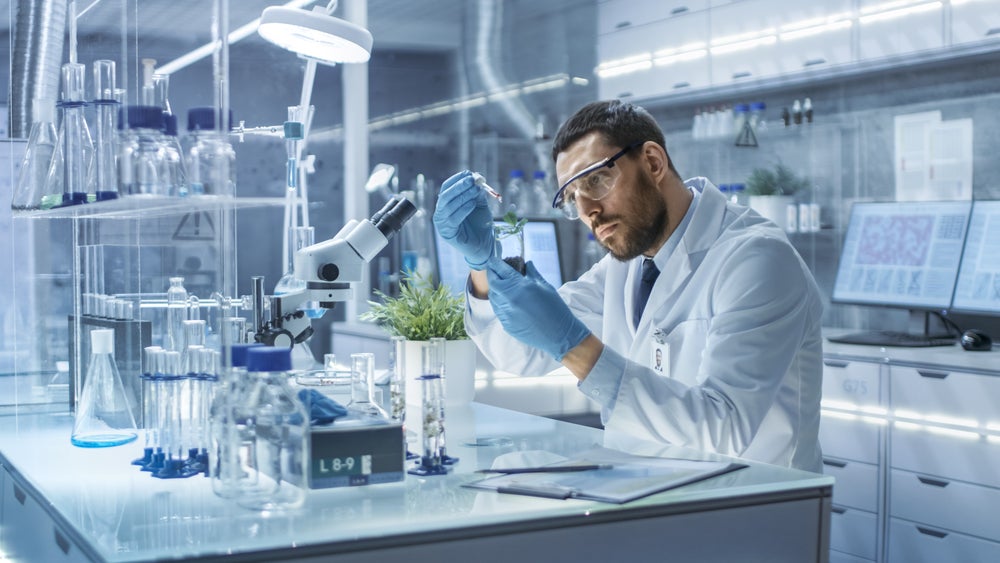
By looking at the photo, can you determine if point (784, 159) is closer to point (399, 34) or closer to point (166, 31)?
point (399, 34)

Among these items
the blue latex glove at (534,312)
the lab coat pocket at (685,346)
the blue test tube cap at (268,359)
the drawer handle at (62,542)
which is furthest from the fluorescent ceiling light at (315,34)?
the drawer handle at (62,542)

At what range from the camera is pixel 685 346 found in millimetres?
2201

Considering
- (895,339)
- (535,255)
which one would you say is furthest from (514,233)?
(895,339)

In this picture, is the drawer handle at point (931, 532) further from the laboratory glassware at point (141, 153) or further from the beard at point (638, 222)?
the laboratory glassware at point (141, 153)

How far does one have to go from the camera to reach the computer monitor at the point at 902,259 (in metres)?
3.88

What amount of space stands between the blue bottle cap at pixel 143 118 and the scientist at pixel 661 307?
0.68m

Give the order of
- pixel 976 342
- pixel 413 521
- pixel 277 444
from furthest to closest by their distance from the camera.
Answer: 1. pixel 976 342
2. pixel 277 444
3. pixel 413 521

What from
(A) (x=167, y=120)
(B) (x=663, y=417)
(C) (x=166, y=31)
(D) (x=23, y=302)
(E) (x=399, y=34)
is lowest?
(B) (x=663, y=417)

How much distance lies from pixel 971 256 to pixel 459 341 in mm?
2439

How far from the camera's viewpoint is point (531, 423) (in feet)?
6.91

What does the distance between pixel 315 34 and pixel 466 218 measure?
52 cm

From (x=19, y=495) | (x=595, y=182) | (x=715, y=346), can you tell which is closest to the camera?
(x=19, y=495)

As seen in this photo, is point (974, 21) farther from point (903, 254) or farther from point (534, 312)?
point (534, 312)

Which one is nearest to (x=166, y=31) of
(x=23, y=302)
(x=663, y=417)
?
(x=23, y=302)
